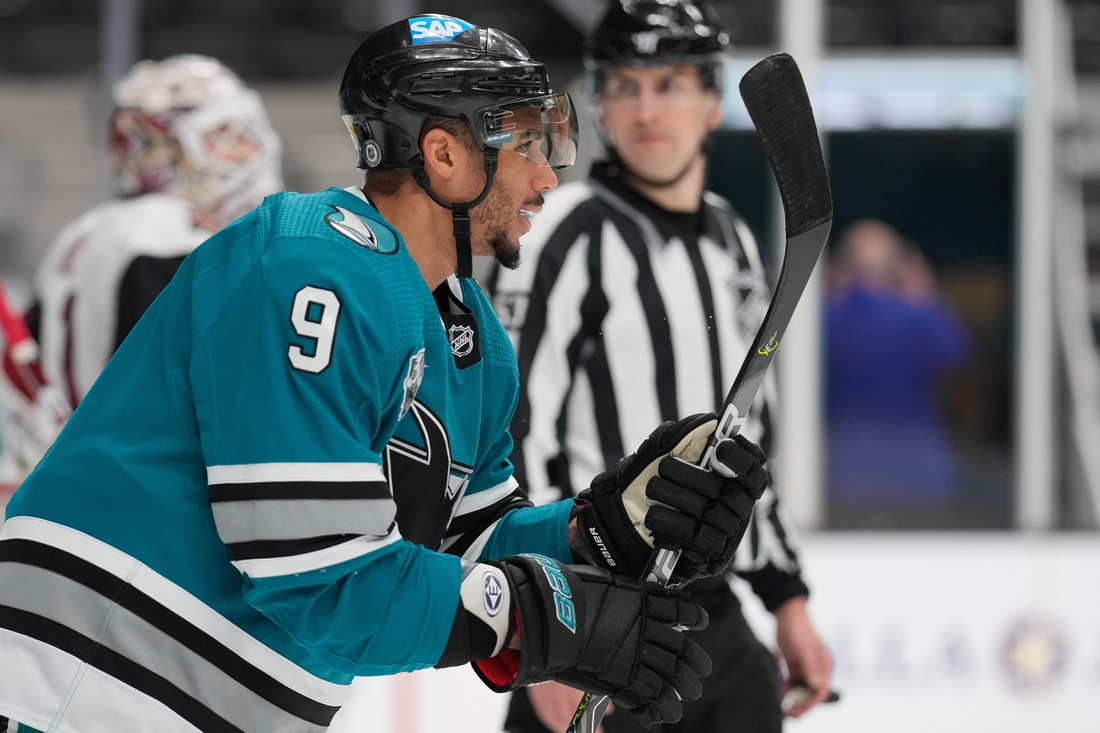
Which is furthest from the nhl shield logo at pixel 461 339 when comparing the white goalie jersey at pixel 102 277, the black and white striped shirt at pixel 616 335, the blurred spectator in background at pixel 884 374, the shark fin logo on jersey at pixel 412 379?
the blurred spectator in background at pixel 884 374

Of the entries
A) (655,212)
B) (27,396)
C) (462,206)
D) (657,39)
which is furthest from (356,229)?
(27,396)

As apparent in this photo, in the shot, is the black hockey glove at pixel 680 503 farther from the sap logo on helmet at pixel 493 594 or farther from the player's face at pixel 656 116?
the player's face at pixel 656 116

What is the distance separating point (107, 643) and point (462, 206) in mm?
485

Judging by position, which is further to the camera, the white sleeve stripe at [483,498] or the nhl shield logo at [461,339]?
the white sleeve stripe at [483,498]

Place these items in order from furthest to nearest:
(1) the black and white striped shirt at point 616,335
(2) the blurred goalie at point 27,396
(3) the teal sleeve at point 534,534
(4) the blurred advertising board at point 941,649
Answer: (4) the blurred advertising board at point 941,649 → (2) the blurred goalie at point 27,396 → (1) the black and white striped shirt at point 616,335 → (3) the teal sleeve at point 534,534

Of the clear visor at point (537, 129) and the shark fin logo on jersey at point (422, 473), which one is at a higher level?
the clear visor at point (537, 129)

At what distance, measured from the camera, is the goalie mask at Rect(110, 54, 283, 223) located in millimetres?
2844

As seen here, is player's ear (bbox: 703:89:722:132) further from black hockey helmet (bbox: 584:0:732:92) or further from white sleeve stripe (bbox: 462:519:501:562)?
white sleeve stripe (bbox: 462:519:501:562)

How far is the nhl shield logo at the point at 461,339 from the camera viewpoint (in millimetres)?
1300

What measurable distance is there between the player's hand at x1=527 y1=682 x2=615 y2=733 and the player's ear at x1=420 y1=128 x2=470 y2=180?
30.4 inches

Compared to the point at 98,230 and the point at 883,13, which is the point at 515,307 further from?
the point at 883,13

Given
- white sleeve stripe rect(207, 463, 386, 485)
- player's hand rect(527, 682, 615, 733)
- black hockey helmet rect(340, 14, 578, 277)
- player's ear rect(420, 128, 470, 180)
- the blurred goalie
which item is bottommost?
player's hand rect(527, 682, 615, 733)

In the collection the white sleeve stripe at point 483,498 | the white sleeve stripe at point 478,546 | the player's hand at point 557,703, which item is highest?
the white sleeve stripe at point 483,498

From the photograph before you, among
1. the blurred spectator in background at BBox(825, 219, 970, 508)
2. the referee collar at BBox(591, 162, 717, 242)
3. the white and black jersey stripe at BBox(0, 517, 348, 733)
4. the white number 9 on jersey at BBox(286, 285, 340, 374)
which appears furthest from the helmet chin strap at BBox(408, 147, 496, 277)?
the blurred spectator in background at BBox(825, 219, 970, 508)
